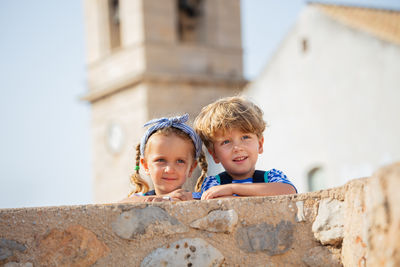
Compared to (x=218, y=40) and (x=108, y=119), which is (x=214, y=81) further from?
(x=108, y=119)

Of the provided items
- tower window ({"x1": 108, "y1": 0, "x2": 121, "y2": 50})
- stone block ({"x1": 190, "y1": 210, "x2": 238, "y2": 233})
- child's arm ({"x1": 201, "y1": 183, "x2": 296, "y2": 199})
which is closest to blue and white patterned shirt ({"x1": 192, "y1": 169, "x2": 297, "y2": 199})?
child's arm ({"x1": 201, "y1": 183, "x2": 296, "y2": 199})

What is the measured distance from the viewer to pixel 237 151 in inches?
138

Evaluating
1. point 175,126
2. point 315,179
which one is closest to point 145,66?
point 315,179

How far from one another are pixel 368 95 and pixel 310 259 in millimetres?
11006

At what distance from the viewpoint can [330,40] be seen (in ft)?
47.6

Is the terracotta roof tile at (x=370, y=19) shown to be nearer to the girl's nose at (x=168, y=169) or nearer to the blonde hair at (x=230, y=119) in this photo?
the blonde hair at (x=230, y=119)

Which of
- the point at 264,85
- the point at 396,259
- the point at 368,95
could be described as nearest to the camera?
the point at 396,259

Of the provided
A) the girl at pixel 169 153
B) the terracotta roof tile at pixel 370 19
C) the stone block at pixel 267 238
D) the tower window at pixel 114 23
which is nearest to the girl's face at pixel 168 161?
the girl at pixel 169 153

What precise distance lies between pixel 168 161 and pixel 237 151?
17.3 inches

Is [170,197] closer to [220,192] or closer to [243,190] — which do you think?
[220,192]

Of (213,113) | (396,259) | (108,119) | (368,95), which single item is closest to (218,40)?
(108,119)

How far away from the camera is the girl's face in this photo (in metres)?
3.59

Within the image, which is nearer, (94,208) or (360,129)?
(94,208)

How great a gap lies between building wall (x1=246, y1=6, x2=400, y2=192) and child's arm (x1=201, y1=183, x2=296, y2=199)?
9788 millimetres
